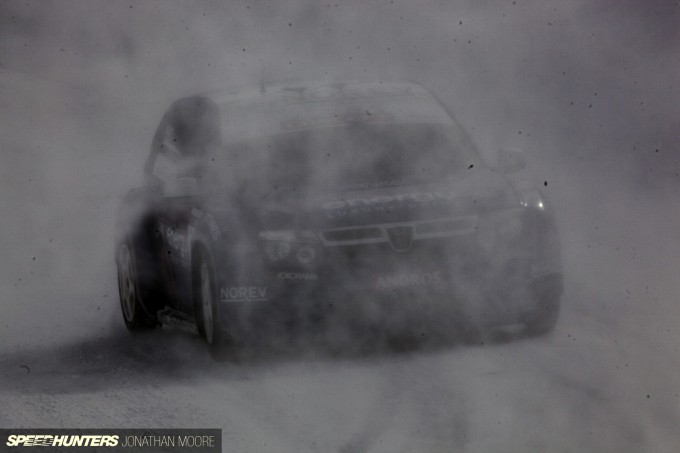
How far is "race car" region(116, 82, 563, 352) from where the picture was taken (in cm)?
534

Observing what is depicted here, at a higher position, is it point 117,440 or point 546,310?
Result: point 117,440

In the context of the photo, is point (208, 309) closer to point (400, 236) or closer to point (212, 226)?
point (212, 226)

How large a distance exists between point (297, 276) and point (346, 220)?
0.93 feet

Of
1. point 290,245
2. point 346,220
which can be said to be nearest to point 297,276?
point 290,245

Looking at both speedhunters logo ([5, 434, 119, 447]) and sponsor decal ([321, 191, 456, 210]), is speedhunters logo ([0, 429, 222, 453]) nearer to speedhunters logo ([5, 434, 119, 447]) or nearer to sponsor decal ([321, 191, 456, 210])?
speedhunters logo ([5, 434, 119, 447])

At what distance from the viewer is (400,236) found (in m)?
5.37

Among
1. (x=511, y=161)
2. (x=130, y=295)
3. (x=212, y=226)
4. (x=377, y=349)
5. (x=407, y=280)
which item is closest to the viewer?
(x=407, y=280)

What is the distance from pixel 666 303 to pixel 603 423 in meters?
2.69

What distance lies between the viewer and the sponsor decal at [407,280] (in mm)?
5297

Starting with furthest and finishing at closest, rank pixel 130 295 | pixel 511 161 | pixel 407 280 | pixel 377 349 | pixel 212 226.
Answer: pixel 130 295
pixel 511 161
pixel 212 226
pixel 377 349
pixel 407 280

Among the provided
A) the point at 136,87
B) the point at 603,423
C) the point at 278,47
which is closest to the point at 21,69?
the point at 136,87

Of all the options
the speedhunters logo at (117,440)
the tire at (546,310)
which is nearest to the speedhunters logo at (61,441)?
the speedhunters logo at (117,440)

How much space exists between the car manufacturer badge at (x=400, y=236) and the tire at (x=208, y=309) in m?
0.72

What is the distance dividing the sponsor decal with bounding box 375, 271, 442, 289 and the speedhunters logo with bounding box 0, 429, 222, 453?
1.13 meters
